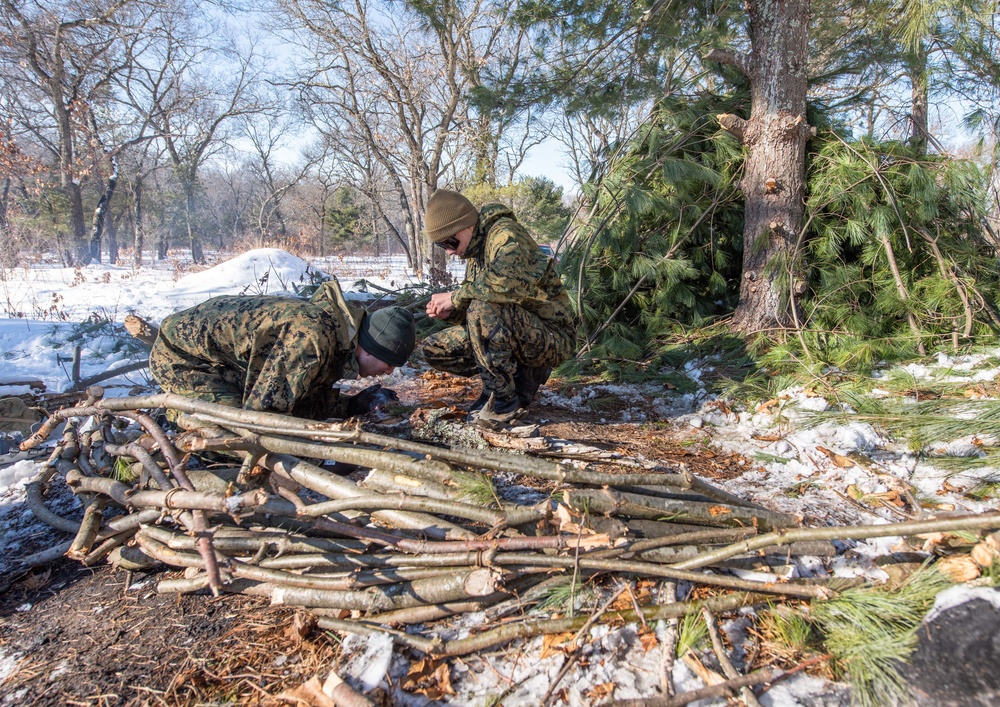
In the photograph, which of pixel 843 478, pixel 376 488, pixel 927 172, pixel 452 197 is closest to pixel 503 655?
pixel 376 488

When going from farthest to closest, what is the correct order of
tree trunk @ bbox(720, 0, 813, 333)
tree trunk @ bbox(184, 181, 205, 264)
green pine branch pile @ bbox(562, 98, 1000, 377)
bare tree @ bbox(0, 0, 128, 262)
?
tree trunk @ bbox(184, 181, 205, 264) < bare tree @ bbox(0, 0, 128, 262) < tree trunk @ bbox(720, 0, 813, 333) < green pine branch pile @ bbox(562, 98, 1000, 377)

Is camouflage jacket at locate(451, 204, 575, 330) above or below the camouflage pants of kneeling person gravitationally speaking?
above

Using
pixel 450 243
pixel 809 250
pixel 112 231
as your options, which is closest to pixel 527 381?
pixel 450 243

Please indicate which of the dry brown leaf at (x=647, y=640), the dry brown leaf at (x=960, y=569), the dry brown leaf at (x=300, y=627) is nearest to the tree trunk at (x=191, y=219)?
the dry brown leaf at (x=300, y=627)

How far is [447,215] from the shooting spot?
2953mm

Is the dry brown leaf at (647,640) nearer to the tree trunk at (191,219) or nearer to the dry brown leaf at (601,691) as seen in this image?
the dry brown leaf at (601,691)

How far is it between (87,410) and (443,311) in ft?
5.68

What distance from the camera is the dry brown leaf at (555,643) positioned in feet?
4.48

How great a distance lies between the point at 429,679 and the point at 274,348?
1474mm

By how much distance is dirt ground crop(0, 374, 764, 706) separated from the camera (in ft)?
4.58

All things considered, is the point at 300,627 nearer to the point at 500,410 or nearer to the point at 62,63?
the point at 500,410

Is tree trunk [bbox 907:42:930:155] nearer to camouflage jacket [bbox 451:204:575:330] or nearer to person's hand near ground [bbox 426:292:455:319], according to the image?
camouflage jacket [bbox 451:204:575:330]

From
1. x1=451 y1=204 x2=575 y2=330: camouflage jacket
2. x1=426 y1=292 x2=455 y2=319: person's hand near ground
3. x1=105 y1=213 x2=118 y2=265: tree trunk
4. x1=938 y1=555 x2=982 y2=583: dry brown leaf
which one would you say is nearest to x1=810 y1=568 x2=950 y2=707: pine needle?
x1=938 y1=555 x2=982 y2=583: dry brown leaf

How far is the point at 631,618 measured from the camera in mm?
1421
